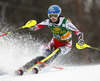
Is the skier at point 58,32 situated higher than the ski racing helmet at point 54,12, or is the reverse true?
the ski racing helmet at point 54,12

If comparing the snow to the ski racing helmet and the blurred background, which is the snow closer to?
the ski racing helmet

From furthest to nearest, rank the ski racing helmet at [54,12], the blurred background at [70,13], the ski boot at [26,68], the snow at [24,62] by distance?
the blurred background at [70,13], the ski racing helmet at [54,12], the ski boot at [26,68], the snow at [24,62]

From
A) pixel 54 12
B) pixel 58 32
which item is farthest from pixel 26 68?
pixel 54 12

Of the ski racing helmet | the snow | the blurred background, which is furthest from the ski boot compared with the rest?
the blurred background

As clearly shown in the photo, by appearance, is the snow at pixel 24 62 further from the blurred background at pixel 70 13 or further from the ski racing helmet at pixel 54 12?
the blurred background at pixel 70 13

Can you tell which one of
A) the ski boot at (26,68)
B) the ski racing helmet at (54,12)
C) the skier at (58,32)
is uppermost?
the ski racing helmet at (54,12)

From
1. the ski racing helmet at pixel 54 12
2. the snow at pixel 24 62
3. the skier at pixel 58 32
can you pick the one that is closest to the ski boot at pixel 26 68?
the skier at pixel 58 32

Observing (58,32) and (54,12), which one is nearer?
(54,12)

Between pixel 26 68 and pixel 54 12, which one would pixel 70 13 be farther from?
pixel 26 68

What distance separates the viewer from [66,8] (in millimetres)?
17281

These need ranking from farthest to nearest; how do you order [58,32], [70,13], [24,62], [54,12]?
[70,13]
[24,62]
[58,32]
[54,12]

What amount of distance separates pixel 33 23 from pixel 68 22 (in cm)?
94

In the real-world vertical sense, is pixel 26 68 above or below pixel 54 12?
below

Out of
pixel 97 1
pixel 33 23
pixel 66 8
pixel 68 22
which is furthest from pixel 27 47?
pixel 97 1
